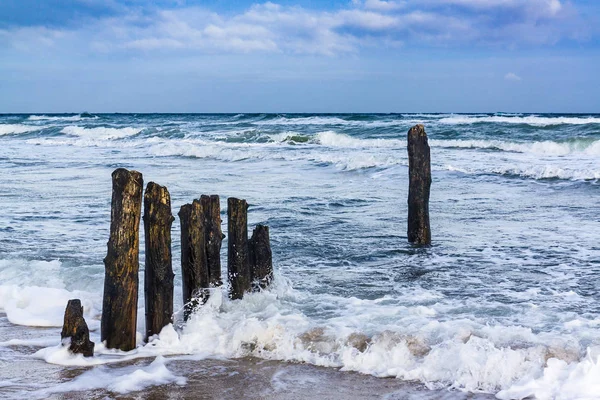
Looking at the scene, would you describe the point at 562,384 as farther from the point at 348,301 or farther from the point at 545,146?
the point at 545,146

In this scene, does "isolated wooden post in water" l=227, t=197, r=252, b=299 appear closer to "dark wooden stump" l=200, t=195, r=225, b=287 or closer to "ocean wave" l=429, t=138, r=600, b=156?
"dark wooden stump" l=200, t=195, r=225, b=287

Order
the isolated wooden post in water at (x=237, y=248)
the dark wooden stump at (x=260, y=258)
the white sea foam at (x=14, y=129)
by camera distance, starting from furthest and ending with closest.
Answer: the white sea foam at (x=14, y=129)
the dark wooden stump at (x=260, y=258)
the isolated wooden post in water at (x=237, y=248)

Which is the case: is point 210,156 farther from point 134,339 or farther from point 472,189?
point 134,339

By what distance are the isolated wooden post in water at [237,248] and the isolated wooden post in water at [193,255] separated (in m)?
0.34

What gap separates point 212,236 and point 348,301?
168cm

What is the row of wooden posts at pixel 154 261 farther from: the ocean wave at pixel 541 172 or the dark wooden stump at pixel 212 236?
the ocean wave at pixel 541 172

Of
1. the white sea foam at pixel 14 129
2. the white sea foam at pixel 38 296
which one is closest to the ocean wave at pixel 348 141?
the white sea foam at pixel 38 296

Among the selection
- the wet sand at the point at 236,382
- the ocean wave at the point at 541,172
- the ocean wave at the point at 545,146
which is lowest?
the wet sand at the point at 236,382

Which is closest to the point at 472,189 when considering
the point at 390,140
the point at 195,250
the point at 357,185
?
the point at 357,185

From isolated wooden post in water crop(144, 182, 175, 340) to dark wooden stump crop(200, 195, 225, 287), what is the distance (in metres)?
0.57

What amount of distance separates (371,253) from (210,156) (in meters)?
20.5

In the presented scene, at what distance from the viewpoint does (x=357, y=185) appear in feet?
57.9

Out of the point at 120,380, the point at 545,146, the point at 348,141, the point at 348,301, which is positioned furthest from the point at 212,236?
the point at 348,141

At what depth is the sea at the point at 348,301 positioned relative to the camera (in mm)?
4992
